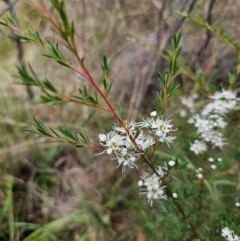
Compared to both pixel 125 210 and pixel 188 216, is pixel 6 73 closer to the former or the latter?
pixel 125 210

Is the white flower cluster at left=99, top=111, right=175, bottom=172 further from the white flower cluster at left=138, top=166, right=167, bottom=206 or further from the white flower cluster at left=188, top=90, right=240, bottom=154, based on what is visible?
the white flower cluster at left=188, top=90, right=240, bottom=154

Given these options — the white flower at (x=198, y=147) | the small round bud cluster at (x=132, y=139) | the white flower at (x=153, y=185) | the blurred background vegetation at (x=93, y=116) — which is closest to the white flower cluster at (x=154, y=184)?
the white flower at (x=153, y=185)

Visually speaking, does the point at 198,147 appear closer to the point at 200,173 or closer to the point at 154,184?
the point at 200,173

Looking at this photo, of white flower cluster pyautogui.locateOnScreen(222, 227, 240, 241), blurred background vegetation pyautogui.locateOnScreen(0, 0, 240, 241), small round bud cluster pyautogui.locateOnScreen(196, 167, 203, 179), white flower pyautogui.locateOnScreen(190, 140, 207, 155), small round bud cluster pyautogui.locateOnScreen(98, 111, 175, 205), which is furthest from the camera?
blurred background vegetation pyautogui.locateOnScreen(0, 0, 240, 241)

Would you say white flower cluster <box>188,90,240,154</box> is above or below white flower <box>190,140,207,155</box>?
above

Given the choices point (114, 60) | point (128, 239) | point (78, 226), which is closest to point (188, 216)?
point (128, 239)

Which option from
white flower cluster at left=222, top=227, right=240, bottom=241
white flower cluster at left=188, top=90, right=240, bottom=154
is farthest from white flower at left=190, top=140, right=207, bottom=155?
white flower cluster at left=222, top=227, right=240, bottom=241

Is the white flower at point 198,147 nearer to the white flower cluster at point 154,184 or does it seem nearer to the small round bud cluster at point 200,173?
the small round bud cluster at point 200,173

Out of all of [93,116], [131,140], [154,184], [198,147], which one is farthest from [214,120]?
[93,116]
